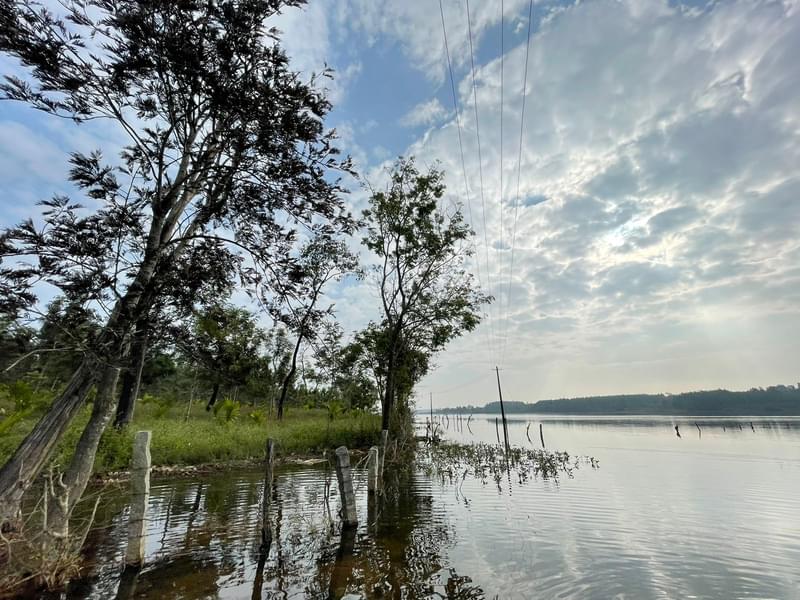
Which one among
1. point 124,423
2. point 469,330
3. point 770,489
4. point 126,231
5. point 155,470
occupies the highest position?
point 469,330

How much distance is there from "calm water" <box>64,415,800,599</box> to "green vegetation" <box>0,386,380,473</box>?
3.07 m

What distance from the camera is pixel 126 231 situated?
5652 millimetres

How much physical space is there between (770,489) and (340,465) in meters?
16.8

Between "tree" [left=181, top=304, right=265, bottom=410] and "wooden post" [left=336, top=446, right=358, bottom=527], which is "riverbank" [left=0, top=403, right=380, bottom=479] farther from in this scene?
"tree" [left=181, top=304, right=265, bottom=410]

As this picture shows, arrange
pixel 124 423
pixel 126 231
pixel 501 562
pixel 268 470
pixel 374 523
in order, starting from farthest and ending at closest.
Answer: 1. pixel 124 423
2. pixel 374 523
3. pixel 268 470
4. pixel 501 562
5. pixel 126 231

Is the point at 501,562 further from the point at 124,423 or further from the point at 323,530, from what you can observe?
the point at 124,423

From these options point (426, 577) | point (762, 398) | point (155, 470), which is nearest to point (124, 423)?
point (155, 470)

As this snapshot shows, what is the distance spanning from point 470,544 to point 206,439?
15775mm

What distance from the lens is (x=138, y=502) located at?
247 inches

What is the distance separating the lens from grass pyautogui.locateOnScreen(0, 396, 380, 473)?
48.3 ft

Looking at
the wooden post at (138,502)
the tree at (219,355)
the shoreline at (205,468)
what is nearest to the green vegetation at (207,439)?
the shoreline at (205,468)

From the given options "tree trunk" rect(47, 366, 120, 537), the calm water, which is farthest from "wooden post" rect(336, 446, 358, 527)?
"tree trunk" rect(47, 366, 120, 537)

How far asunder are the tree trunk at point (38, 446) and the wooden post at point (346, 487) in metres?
4.82

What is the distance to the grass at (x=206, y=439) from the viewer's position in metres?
14.7
